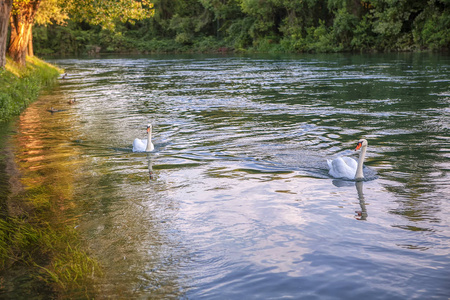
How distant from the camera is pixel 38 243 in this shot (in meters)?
7.08

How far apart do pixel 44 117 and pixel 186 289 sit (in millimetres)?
14702

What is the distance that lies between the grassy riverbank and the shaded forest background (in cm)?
1889

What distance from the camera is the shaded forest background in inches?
1939

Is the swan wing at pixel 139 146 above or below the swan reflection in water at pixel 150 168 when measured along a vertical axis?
above

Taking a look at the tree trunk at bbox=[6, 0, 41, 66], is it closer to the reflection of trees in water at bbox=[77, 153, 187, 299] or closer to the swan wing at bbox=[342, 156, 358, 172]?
the reflection of trees in water at bbox=[77, 153, 187, 299]

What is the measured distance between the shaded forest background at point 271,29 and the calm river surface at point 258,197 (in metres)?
13.7

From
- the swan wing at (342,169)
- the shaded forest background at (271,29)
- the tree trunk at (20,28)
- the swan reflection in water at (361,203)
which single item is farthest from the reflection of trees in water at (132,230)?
the tree trunk at (20,28)

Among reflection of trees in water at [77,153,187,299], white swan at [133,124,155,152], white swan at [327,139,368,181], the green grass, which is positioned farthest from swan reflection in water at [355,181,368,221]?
the green grass

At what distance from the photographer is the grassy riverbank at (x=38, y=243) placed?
19.3 feet

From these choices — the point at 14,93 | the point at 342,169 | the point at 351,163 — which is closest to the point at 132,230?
the point at 342,169

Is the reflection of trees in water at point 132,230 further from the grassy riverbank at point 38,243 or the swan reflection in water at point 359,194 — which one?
the swan reflection in water at point 359,194

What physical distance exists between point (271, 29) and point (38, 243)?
68037 mm

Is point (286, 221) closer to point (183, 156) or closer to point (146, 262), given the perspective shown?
point (146, 262)

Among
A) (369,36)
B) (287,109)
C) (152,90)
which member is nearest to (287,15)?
(369,36)
